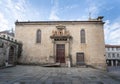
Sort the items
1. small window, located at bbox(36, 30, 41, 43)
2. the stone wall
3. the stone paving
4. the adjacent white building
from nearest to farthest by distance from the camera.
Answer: the stone paving, the stone wall, small window, located at bbox(36, 30, 41, 43), the adjacent white building

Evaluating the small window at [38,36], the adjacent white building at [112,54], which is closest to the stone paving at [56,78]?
the small window at [38,36]

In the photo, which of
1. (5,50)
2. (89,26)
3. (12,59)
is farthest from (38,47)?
(89,26)

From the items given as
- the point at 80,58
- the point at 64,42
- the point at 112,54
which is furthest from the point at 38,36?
the point at 112,54

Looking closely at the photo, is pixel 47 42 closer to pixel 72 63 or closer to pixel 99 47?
pixel 72 63

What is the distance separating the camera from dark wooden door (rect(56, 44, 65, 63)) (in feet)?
55.2

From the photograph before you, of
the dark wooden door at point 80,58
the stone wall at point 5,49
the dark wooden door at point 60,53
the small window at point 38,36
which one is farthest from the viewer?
the small window at point 38,36

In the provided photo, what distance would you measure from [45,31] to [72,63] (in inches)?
243

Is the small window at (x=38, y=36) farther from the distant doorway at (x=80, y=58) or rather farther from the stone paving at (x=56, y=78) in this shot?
the stone paving at (x=56, y=78)

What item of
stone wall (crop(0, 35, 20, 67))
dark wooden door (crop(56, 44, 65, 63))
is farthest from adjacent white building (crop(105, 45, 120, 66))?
stone wall (crop(0, 35, 20, 67))

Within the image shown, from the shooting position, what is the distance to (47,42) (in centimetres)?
1711

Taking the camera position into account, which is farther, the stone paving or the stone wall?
the stone wall

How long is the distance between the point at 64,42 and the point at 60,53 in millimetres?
1712

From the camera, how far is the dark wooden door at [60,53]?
16828 mm

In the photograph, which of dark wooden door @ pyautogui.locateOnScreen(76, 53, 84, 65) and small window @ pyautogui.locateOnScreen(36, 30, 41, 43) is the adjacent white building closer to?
dark wooden door @ pyautogui.locateOnScreen(76, 53, 84, 65)
